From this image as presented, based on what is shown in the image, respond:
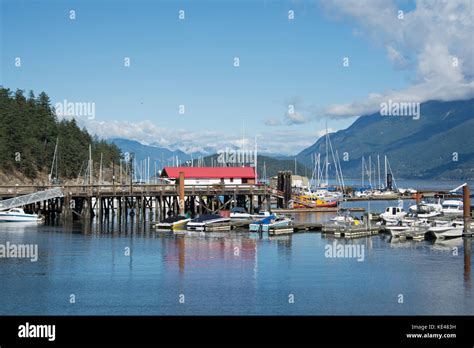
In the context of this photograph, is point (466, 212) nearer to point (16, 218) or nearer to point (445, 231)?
point (445, 231)

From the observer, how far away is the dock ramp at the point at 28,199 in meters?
88.8

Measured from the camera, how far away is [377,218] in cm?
9231

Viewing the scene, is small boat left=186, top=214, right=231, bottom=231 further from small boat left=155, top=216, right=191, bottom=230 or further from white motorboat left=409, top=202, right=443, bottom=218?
white motorboat left=409, top=202, right=443, bottom=218

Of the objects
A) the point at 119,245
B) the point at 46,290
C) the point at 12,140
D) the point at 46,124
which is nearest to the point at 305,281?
the point at 46,290

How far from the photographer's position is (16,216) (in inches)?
3356

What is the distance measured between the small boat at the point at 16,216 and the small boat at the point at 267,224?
92.7 ft

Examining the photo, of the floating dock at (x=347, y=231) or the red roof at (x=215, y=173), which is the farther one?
the red roof at (x=215, y=173)

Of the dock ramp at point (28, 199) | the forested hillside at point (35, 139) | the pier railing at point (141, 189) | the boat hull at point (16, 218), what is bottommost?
the boat hull at point (16, 218)

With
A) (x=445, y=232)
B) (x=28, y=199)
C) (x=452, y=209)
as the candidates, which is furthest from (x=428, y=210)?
(x=28, y=199)

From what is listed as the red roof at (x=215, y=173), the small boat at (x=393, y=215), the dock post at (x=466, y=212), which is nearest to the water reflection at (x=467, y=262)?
the dock post at (x=466, y=212)

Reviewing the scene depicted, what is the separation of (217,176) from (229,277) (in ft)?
212

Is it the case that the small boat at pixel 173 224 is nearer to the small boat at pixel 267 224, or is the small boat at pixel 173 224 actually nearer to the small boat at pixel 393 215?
the small boat at pixel 267 224

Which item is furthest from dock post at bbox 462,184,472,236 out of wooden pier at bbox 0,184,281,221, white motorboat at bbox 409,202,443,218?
wooden pier at bbox 0,184,281,221

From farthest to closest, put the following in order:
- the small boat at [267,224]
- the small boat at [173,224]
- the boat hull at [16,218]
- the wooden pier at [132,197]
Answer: the wooden pier at [132,197], the boat hull at [16,218], the small boat at [173,224], the small boat at [267,224]
